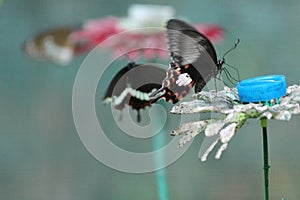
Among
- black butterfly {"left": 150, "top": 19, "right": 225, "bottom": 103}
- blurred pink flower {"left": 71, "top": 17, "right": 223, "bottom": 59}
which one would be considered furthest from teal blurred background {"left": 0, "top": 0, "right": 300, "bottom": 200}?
black butterfly {"left": 150, "top": 19, "right": 225, "bottom": 103}

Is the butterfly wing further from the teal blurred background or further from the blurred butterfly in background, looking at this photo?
the teal blurred background

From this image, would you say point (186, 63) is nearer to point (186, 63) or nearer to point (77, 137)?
point (186, 63)

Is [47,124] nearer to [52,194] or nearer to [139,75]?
[52,194]

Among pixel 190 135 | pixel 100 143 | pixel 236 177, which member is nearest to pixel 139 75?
pixel 190 135

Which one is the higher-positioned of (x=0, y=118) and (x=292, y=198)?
(x=0, y=118)

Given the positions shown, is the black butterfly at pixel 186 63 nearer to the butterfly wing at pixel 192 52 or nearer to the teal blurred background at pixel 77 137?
the butterfly wing at pixel 192 52
